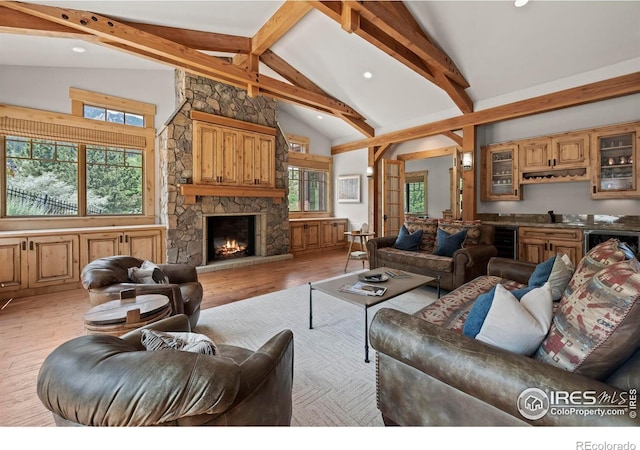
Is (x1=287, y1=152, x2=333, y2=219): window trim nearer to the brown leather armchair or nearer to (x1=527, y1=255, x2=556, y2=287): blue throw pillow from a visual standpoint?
the brown leather armchair

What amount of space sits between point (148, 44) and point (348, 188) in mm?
5288

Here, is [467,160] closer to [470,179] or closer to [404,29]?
[470,179]

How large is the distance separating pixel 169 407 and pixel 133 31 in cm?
→ 419

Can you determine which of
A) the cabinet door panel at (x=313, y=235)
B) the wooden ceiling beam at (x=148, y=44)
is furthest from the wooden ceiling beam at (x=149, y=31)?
the cabinet door panel at (x=313, y=235)

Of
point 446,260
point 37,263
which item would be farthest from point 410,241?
point 37,263

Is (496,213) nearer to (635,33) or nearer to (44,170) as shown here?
(635,33)

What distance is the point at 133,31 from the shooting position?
336cm

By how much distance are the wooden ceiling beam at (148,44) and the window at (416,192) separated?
5.55 meters

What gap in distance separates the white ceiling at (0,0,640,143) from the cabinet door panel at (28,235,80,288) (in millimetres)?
2446

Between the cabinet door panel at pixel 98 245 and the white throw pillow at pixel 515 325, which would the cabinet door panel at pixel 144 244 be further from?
the white throw pillow at pixel 515 325

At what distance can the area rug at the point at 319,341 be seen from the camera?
1.69 meters

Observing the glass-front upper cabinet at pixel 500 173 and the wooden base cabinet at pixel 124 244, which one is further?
the glass-front upper cabinet at pixel 500 173

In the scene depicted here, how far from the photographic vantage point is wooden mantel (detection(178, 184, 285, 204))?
4.93 m

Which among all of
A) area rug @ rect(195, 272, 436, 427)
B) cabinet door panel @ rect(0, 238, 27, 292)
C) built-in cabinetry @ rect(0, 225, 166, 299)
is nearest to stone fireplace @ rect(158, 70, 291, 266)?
built-in cabinetry @ rect(0, 225, 166, 299)
